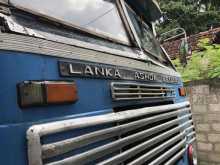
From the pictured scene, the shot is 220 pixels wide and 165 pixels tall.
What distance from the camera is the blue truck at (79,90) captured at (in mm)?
1737

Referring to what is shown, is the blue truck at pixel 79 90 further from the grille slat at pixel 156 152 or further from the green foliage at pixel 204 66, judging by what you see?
the green foliage at pixel 204 66

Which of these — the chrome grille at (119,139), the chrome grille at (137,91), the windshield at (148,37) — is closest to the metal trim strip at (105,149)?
the chrome grille at (119,139)

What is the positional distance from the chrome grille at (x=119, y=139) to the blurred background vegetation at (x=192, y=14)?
2200 cm

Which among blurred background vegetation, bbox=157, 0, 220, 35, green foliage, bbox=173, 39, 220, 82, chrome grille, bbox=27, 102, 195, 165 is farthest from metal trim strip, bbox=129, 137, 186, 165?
blurred background vegetation, bbox=157, 0, 220, 35

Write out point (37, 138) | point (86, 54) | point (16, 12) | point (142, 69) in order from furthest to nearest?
point (142, 69)
point (86, 54)
point (16, 12)
point (37, 138)

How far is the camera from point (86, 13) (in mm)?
2771

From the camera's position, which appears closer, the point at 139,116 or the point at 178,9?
the point at 139,116

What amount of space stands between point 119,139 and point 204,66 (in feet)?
18.8

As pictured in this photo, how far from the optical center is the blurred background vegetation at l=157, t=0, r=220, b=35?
993 inches

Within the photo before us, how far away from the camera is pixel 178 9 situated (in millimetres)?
25516

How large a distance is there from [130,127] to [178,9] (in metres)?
23.8

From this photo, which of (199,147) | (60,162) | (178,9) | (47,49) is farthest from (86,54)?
(178,9)

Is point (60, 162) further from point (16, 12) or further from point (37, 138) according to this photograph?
point (16, 12)

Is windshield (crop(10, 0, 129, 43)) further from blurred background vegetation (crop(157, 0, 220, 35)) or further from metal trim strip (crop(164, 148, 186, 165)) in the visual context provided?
blurred background vegetation (crop(157, 0, 220, 35))
